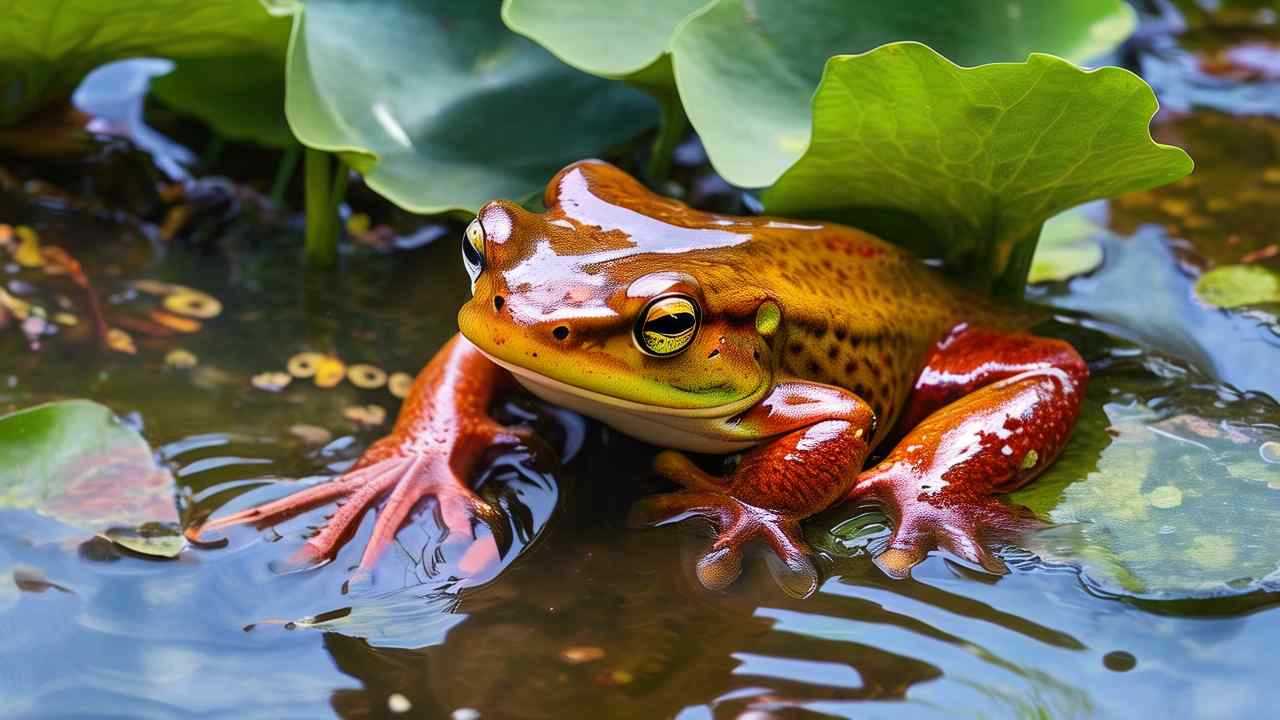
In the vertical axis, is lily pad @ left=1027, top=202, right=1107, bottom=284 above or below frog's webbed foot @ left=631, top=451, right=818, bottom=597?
above

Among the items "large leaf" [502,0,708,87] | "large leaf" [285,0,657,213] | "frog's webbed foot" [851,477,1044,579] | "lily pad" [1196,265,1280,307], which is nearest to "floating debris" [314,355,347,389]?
"large leaf" [285,0,657,213]

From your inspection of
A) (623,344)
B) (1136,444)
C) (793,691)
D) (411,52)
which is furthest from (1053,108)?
(411,52)

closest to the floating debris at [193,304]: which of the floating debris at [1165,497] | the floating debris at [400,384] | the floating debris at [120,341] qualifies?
the floating debris at [120,341]

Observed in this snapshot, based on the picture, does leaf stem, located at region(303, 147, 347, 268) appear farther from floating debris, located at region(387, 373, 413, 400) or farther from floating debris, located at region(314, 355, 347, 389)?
floating debris, located at region(387, 373, 413, 400)

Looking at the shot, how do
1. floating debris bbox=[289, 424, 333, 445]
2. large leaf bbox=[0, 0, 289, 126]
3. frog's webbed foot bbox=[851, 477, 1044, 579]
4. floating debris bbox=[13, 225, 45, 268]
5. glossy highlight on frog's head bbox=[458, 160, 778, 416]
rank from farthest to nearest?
floating debris bbox=[13, 225, 45, 268]
large leaf bbox=[0, 0, 289, 126]
floating debris bbox=[289, 424, 333, 445]
frog's webbed foot bbox=[851, 477, 1044, 579]
glossy highlight on frog's head bbox=[458, 160, 778, 416]

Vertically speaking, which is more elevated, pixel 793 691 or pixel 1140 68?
pixel 1140 68

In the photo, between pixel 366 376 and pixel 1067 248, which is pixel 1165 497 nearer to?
pixel 1067 248

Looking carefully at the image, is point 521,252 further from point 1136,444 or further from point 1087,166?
Result: point 1136,444
